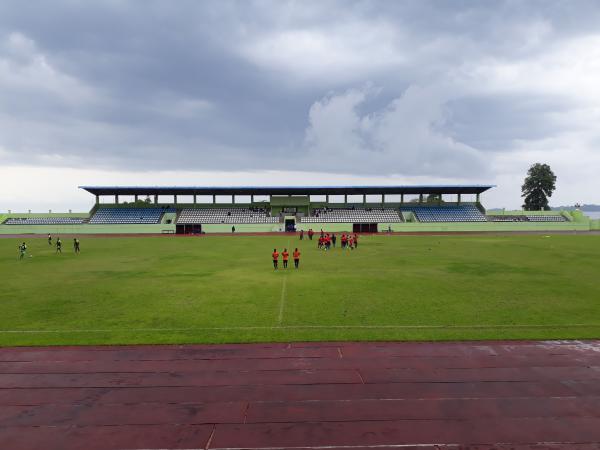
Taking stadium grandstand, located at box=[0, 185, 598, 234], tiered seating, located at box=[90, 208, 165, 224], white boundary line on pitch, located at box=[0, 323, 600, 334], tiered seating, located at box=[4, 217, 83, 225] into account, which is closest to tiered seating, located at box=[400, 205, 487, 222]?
stadium grandstand, located at box=[0, 185, 598, 234]

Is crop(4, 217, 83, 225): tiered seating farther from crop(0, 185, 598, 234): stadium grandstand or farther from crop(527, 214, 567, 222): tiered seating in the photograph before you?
crop(527, 214, 567, 222): tiered seating

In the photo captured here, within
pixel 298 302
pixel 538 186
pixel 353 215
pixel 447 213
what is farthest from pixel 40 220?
pixel 538 186

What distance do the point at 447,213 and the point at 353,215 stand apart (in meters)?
18.0

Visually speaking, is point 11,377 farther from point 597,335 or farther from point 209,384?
point 597,335

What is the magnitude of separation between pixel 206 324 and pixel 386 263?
1452 cm

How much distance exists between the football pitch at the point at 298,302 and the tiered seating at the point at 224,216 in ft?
142

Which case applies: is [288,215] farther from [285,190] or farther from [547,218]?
[547,218]

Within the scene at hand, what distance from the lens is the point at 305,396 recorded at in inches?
263

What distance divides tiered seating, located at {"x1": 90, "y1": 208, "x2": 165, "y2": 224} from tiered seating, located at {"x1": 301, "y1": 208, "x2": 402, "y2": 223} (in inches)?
1086

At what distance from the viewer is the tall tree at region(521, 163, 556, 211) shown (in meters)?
91.8

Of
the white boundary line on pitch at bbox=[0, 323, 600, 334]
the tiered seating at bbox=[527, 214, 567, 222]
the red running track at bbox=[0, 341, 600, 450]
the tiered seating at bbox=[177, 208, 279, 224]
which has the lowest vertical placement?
the red running track at bbox=[0, 341, 600, 450]

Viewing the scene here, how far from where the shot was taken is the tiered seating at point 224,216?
65250 mm

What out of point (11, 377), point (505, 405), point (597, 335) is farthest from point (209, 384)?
point (597, 335)

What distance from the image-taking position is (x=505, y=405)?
20.8ft
